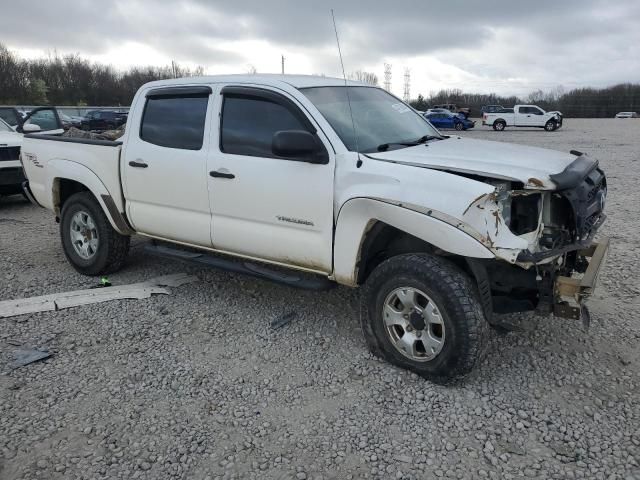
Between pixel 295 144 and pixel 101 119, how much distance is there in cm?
3027

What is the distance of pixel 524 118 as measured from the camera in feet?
119

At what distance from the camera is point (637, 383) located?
138 inches

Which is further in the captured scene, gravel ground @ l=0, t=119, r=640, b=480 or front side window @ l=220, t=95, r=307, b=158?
front side window @ l=220, t=95, r=307, b=158

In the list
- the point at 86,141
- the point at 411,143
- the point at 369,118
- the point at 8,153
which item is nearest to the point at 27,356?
the point at 86,141

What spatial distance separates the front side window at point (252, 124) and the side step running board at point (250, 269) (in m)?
0.94

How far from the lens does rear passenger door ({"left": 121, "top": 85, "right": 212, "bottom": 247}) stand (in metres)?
4.50

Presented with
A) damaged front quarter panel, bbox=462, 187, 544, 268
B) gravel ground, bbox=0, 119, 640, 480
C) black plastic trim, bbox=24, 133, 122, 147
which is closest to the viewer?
gravel ground, bbox=0, 119, 640, 480

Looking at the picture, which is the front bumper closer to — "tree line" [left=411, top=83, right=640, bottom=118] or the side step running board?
the side step running board

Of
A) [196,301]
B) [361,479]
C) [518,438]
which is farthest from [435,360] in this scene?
[196,301]

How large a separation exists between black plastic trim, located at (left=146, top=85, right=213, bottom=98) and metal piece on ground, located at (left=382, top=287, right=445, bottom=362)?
2401 mm

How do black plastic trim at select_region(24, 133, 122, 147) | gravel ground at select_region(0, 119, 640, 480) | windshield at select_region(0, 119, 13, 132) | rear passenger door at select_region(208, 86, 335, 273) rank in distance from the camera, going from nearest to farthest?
gravel ground at select_region(0, 119, 640, 480), rear passenger door at select_region(208, 86, 335, 273), black plastic trim at select_region(24, 133, 122, 147), windshield at select_region(0, 119, 13, 132)

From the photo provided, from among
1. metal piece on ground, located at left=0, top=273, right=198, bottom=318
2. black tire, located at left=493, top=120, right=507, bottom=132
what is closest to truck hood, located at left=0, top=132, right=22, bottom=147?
metal piece on ground, located at left=0, top=273, right=198, bottom=318

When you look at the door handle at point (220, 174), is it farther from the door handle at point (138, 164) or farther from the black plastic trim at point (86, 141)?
the black plastic trim at point (86, 141)

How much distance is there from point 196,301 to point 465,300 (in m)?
2.67
